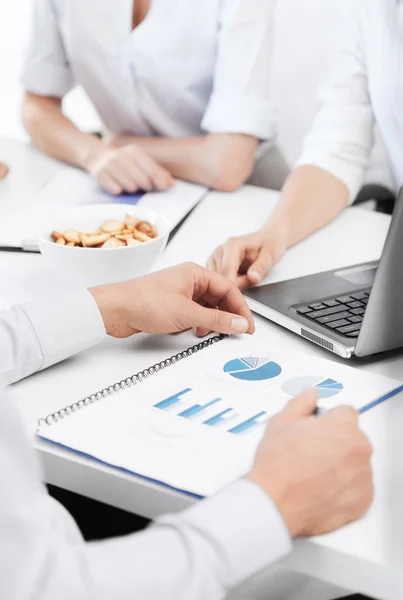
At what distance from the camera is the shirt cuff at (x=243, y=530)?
1.91 ft

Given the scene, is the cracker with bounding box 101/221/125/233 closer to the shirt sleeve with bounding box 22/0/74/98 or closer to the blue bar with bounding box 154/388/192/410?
the blue bar with bounding box 154/388/192/410

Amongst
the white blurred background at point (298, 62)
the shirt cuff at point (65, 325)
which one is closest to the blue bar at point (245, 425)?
the shirt cuff at point (65, 325)

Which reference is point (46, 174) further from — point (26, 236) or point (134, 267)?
point (134, 267)

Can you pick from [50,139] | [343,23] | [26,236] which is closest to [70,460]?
[26,236]

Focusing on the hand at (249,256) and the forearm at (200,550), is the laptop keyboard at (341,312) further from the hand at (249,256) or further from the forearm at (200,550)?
the forearm at (200,550)

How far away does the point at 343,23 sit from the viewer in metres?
1.40

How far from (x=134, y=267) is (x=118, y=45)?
82 centimetres

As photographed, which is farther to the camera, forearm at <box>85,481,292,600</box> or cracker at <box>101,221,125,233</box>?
cracker at <box>101,221,125,233</box>

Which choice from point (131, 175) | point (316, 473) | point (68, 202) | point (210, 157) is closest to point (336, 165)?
point (210, 157)

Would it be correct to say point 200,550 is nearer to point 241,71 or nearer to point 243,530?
point 243,530

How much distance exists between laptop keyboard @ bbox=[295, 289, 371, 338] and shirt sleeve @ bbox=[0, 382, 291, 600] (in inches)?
13.2

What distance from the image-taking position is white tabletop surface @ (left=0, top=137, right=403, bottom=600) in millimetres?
588

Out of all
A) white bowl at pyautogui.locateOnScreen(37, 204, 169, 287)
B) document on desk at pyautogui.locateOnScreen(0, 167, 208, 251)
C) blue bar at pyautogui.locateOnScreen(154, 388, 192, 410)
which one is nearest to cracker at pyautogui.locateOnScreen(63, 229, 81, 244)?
white bowl at pyautogui.locateOnScreen(37, 204, 169, 287)

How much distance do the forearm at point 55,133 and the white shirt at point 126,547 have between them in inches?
43.2
